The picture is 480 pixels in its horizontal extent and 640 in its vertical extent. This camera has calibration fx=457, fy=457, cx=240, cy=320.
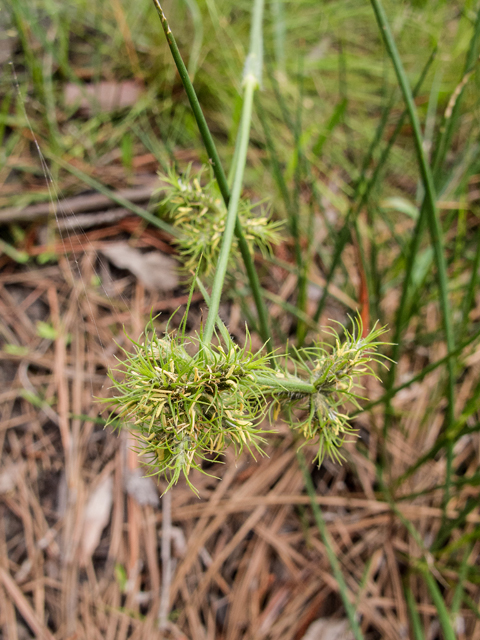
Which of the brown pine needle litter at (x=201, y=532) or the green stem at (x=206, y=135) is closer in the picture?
the green stem at (x=206, y=135)

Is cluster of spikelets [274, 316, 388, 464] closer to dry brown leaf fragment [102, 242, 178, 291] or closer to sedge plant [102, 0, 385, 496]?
sedge plant [102, 0, 385, 496]

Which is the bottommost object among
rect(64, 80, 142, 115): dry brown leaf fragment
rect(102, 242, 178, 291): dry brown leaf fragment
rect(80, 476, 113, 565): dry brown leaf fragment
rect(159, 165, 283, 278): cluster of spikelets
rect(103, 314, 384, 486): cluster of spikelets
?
rect(80, 476, 113, 565): dry brown leaf fragment

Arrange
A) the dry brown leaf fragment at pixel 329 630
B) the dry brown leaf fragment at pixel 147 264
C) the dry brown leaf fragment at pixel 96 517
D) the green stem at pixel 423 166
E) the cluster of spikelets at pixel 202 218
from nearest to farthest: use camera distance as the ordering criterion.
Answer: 1. the cluster of spikelets at pixel 202 218
2. the green stem at pixel 423 166
3. the dry brown leaf fragment at pixel 329 630
4. the dry brown leaf fragment at pixel 96 517
5. the dry brown leaf fragment at pixel 147 264

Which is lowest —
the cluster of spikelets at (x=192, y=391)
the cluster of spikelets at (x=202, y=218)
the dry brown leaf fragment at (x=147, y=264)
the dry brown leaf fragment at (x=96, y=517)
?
the dry brown leaf fragment at (x=96, y=517)

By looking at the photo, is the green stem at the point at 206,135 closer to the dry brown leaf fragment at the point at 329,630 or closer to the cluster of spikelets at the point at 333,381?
the cluster of spikelets at the point at 333,381

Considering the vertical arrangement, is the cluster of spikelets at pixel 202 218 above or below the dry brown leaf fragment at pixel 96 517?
above

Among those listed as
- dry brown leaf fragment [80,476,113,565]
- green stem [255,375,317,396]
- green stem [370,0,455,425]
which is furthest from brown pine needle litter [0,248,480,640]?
green stem [255,375,317,396]

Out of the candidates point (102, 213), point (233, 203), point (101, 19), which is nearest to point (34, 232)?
point (102, 213)

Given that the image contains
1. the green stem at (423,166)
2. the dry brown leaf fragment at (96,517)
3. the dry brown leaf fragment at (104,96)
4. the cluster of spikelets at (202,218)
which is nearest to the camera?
the cluster of spikelets at (202,218)

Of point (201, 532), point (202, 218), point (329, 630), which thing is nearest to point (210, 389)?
point (202, 218)

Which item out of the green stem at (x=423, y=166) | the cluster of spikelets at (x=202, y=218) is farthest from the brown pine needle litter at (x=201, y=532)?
the cluster of spikelets at (x=202, y=218)

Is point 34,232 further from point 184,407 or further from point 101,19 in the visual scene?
point 184,407
